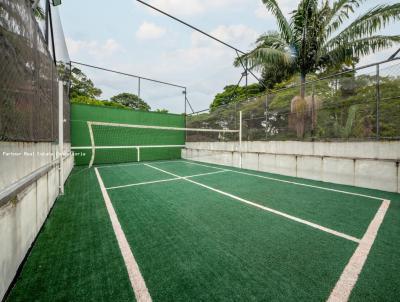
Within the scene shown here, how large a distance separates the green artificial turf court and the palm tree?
18.4ft

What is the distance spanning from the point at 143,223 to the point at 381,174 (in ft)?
19.5

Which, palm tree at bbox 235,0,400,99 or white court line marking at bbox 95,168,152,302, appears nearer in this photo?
white court line marking at bbox 95,168,152,302

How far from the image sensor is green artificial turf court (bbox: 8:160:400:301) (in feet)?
5.00

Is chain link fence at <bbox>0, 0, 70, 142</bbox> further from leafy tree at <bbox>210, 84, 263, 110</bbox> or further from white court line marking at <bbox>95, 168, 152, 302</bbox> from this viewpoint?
leafy tree at <bbox>210, 84, 263, 110</bbox>

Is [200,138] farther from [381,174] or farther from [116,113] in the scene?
[381,174]

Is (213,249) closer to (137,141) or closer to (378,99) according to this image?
(378,99)

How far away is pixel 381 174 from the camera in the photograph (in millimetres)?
4812

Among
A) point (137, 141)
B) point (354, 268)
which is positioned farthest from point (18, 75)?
point (137, 141)

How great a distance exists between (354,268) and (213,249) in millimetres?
1379

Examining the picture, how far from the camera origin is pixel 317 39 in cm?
847

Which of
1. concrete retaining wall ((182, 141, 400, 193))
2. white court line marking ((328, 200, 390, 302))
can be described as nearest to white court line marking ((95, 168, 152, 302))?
white court line marking ((328, 200, 390, 302))

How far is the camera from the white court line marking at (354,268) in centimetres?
148

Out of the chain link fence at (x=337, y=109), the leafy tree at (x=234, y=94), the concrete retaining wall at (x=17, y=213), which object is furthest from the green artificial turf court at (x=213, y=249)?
the leafy tree at (x=234, y=94)

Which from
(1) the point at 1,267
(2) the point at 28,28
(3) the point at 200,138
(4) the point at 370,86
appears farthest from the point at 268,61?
(1) the point at 1,267
